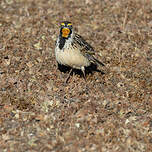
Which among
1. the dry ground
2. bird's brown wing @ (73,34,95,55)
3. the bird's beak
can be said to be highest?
the bird's beak

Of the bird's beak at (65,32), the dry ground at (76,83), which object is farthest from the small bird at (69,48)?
the dry ground at (76,83)

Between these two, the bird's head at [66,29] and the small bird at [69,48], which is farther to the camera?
the small bird at [69,48]

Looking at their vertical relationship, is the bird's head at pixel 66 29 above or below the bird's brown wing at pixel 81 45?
above

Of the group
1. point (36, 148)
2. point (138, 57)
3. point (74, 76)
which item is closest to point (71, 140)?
point (36, 148)

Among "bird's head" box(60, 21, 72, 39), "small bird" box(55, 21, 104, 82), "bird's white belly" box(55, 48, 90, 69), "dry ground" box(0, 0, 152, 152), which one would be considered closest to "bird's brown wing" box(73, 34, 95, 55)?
"small bird" box(55, 21, 104, 82)

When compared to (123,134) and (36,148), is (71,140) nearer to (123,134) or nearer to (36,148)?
(36,148)

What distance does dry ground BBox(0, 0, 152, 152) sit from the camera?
23.9ft

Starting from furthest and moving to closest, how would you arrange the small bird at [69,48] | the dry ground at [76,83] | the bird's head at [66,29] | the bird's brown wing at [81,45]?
the bird's brown wing at [81,45] < the small bird at [69,48] < the bird's head at [66,29] < the dry ground at [76,83]

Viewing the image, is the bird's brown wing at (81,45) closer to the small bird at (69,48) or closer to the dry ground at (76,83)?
the small bird at (69,48)

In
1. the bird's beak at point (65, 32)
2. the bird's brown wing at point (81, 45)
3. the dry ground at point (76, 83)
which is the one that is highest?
the bird's beak at point (65, 32)

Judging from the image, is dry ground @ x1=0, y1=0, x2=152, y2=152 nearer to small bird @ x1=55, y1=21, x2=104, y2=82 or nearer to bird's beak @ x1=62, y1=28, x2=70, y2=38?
small bird @ x1=55, y1=21, x2=104, y2=82

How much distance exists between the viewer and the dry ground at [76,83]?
7.28 metres

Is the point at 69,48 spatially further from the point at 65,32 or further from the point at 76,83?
the point at 76,83

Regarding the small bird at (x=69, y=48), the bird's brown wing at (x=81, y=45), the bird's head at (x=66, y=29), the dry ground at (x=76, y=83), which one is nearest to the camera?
the dry ground at (x=76, y=83)
